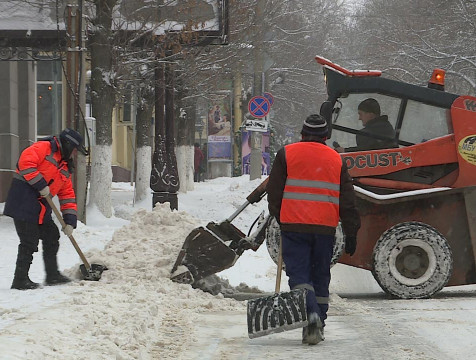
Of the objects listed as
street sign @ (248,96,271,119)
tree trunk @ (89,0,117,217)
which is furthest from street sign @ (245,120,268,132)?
tree trunk @ (89,0,117,217)

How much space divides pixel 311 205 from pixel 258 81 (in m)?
24.6

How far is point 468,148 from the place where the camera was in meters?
11.1

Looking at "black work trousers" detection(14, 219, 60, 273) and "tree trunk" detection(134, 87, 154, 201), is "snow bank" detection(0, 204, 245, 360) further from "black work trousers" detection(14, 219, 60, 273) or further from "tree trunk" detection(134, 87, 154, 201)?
"tree trunk" detection(134, 87, 154, 201)

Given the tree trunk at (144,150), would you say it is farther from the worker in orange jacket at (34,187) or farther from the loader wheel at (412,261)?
the worker in orange jacket at (34,187)

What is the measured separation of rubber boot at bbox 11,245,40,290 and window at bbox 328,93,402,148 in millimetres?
3549

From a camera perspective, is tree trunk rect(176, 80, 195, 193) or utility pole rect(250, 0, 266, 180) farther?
tree trunk rect(176, 80, 195, 193)

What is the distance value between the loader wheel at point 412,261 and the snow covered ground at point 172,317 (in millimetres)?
251

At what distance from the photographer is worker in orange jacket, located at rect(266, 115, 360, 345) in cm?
777

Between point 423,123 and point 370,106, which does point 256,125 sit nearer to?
point 370,106

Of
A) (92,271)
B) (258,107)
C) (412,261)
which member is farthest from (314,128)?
(258,107)

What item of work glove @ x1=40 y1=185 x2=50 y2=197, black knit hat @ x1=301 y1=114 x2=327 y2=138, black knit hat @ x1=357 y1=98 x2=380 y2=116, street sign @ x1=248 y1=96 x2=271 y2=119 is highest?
street sign @ x1=248 y1=96 x2=271 y2=119

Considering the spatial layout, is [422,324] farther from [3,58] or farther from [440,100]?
[3,58]

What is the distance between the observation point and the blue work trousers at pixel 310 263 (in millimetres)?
7750

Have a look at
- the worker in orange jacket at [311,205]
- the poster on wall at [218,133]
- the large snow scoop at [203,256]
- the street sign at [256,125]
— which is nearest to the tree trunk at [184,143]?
the street sign at [256,125]
